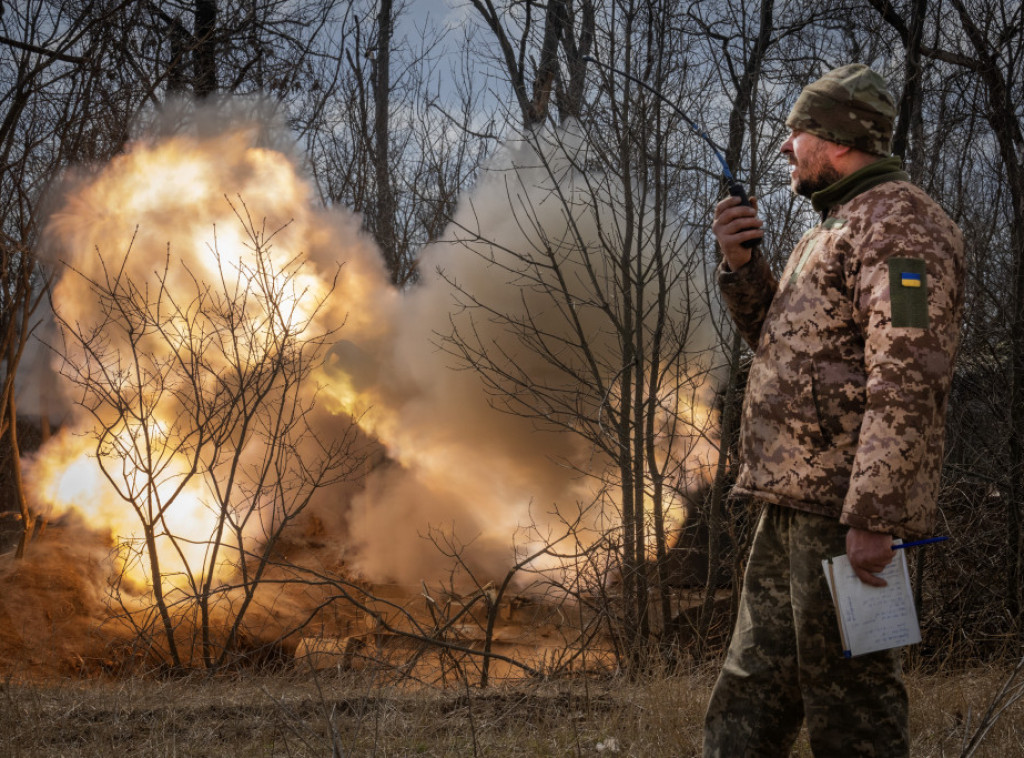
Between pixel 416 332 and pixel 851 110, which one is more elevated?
pixel 416 332

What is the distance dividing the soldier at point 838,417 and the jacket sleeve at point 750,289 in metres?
0.06

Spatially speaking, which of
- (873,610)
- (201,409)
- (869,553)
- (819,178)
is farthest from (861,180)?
(201,409)

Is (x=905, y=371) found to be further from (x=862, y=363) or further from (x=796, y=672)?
(x=796, y=672)

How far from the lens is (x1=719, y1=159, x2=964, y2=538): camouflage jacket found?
6.98ft

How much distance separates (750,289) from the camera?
108 inches

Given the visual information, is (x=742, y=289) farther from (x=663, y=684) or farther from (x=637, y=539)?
(x=637, y=539)

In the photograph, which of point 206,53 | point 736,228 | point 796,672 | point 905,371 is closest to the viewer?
point 905,371

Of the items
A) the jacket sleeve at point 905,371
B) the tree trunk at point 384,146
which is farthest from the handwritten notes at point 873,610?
the tree trunk at point 384,146

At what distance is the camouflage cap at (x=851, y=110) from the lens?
8.05ft

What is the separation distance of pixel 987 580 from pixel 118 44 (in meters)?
10.6

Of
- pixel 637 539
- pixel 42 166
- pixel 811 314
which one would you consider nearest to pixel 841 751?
pixel 811 314

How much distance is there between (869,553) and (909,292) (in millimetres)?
631

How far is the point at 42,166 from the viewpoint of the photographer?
10984 mm

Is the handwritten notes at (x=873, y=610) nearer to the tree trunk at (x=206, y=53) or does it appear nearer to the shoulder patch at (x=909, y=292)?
the shoulder patch at (x=909, y=292)
